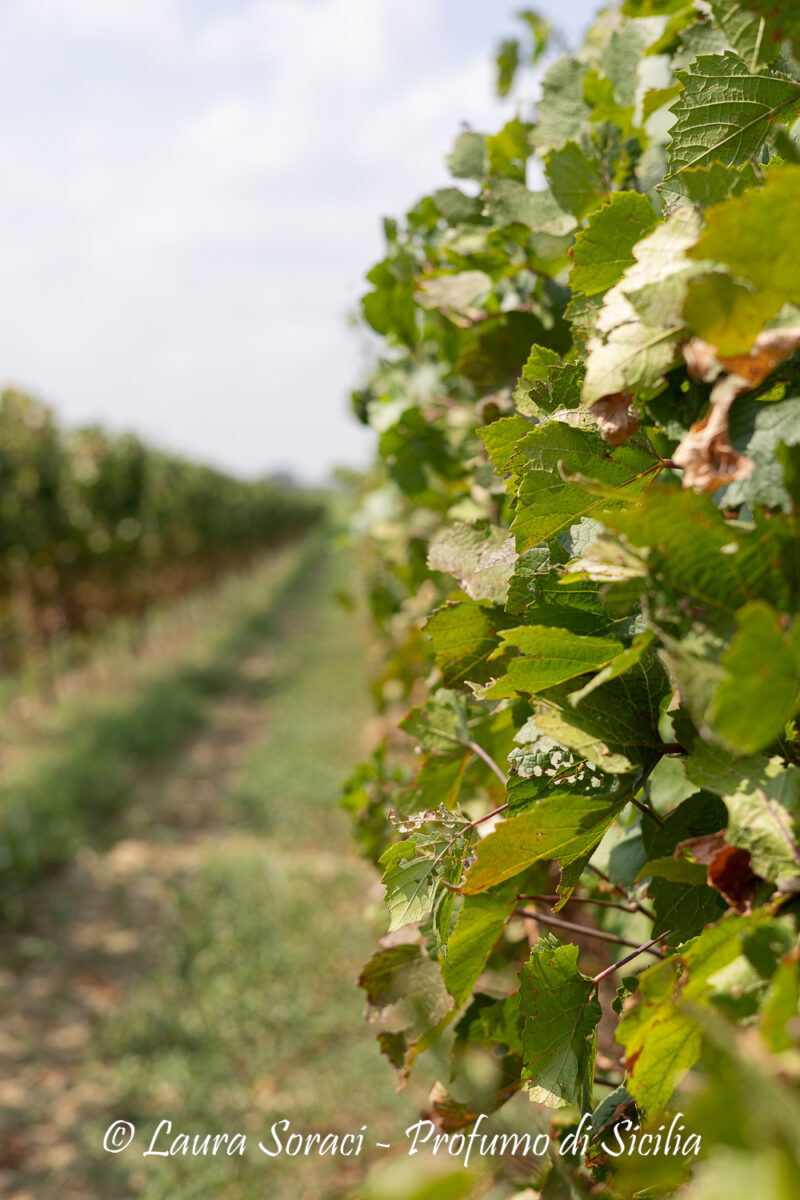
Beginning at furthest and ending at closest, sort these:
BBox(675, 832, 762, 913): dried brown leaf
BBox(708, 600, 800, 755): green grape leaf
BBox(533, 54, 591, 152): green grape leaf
A: BBox(533, 54, 591, 152): green grape leaf < BBox(675, 832, 762, 913): dried brown leaf < BBox(708, 600, 800, 755): green grape leaf

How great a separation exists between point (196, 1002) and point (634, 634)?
191 inches

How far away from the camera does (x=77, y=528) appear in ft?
39.1

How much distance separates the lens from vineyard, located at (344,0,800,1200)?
1.60 feet

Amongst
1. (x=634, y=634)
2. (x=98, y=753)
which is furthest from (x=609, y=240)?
(x=98, y=753)

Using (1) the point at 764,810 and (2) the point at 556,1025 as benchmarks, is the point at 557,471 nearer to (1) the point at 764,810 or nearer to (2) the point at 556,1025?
(1) the point at 764,810

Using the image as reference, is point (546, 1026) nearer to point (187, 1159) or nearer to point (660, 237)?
point (660, 237)

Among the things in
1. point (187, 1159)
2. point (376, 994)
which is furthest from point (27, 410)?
point (376, 994)

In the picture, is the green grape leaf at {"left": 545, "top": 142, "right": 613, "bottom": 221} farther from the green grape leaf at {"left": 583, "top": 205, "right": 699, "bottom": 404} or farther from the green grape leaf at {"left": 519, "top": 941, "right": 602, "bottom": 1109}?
the green grape leaf at {"left": 519, "top": 941, "right": 602, "bottom": 1109}

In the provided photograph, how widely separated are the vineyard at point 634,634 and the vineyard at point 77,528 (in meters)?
10.7

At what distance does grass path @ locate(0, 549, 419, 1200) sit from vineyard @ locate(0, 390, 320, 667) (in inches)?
149

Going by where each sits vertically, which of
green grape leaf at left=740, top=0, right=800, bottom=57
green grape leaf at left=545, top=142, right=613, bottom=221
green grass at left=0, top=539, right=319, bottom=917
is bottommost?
green grass at left=0, top=539, right=319, bottom=917

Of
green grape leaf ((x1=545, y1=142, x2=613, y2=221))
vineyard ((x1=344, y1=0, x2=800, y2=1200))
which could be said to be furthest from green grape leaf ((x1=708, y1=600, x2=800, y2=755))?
green grape leaf ((x1=545, y1=142, x2=613, y2=221))

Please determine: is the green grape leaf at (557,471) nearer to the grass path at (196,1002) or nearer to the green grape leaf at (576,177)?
the green grape leaf at (576,177)

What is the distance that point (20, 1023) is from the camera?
4.59m
